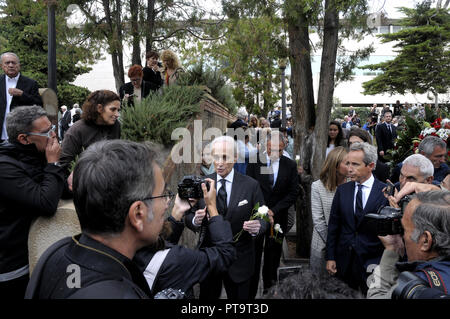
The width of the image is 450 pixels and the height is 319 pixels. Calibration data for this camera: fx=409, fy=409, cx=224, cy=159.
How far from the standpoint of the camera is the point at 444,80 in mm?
33969

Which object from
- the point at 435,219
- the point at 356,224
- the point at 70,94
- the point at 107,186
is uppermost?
the point at 70,94

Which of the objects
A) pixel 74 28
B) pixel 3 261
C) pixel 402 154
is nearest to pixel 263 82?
pixel 74 28

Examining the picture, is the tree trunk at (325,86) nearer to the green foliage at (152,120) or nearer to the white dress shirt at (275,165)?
the white dress shirt at (275,165)

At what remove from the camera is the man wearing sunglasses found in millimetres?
2684

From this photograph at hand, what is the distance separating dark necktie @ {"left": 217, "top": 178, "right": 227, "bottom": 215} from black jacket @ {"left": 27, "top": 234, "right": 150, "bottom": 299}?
227cm

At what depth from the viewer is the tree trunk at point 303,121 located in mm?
6980

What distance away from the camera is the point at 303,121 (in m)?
7.26

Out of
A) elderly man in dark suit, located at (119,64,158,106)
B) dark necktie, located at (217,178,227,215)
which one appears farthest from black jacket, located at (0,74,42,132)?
dark necktie, located at (217,178,227,215)

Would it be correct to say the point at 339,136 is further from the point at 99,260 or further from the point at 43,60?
the point at 43,60

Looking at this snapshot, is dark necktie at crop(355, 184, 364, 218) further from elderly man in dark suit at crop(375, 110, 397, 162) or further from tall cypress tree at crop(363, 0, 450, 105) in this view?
tall cypress tree at crop(363, 0, 450, 105)

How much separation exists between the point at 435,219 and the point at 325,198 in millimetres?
2547

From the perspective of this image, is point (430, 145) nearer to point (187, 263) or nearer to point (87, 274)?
point (187, 263)

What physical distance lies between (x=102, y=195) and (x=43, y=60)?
28.1 metres

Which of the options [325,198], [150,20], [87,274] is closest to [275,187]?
[325,198]
